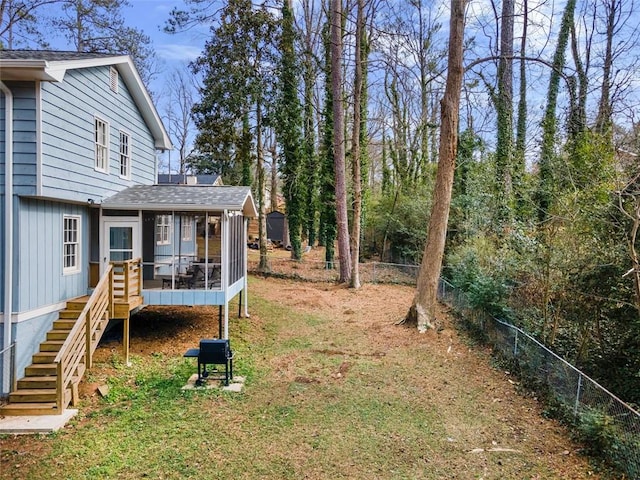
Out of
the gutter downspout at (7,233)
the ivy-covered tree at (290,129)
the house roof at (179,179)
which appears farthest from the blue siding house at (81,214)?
the house roof at (179,179)

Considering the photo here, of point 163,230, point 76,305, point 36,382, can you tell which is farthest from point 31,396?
point 163,230

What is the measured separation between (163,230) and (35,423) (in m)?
5.89

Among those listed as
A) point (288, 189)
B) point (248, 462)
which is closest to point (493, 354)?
point (248, 462)

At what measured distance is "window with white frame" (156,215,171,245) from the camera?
35.6 ft

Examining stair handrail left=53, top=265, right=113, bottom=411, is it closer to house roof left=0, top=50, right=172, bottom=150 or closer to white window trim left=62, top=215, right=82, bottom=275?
white window trim left=62, top=215, right=82, bottom=275

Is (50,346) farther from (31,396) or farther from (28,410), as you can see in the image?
(28,410)

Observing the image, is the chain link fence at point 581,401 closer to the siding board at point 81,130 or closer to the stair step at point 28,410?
the stair step at point 28,410

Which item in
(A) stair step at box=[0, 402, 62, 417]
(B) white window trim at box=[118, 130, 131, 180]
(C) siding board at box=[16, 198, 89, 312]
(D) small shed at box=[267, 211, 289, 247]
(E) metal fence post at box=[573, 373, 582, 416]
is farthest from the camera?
(D) small shed at box=[267, 211, 289, 247]

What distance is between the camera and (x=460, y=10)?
33.9 feet

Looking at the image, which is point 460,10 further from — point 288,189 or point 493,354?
point 288,189

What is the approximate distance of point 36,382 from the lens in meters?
6.75

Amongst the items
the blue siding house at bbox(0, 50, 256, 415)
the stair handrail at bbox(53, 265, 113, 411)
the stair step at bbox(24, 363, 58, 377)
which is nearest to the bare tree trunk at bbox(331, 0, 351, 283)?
the blue siding house at bbox(0, 50, 256, 415)

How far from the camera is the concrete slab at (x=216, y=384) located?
280 inches

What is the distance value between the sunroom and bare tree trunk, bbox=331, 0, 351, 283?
7.94 m
